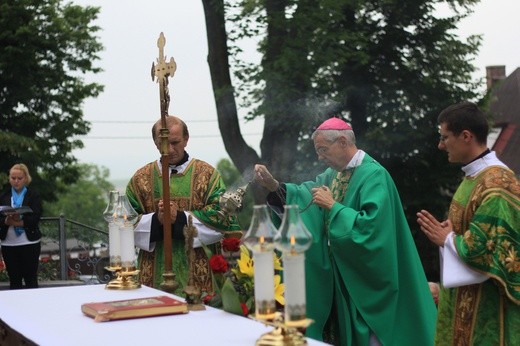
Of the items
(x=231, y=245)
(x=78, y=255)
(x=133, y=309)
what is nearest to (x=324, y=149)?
(x=231, y=245)

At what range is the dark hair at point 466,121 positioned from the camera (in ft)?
14.0

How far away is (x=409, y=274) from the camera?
5.14m

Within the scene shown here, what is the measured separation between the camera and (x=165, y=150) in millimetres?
4707

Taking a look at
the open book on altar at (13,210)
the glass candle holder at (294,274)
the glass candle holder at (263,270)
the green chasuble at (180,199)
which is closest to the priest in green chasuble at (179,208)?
the green chasuble at (180,199)

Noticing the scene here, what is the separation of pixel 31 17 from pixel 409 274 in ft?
52.9

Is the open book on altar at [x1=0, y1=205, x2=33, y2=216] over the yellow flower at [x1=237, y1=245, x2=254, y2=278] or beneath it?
beneath

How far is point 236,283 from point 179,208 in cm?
186

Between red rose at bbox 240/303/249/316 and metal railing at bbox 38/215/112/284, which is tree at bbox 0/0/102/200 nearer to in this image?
metal railing at bbox 38/215/112/284

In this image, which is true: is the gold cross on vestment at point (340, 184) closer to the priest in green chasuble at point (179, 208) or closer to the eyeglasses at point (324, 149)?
the eyeglasses at point (324, 149)

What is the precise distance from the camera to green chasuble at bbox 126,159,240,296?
5766 millimetres

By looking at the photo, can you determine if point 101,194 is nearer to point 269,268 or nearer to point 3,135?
point 3,135

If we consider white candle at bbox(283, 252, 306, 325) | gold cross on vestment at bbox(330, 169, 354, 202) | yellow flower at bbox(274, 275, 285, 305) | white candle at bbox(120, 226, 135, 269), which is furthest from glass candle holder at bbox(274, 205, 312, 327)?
gold cross on vestment at bbox(330, 169, 354, 202)

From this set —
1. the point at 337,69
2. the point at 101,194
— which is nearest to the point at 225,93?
the point at 337,69

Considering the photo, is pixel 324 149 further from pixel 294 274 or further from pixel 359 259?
pixel 294 274
